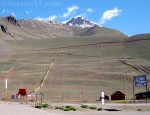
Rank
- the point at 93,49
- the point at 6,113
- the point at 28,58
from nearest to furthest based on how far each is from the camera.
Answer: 1. the point at 6,113
2. the point at 28,58
3. the point at 93,49

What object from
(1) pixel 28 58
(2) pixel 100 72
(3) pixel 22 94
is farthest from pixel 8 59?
(3) pixel 22 94

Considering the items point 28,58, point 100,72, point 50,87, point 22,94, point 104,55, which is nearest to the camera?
point 22,94

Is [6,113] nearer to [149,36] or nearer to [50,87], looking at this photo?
[50,87]

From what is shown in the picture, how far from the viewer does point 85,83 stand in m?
88.9

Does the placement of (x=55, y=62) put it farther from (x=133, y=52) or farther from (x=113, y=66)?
(x=133, y=52)

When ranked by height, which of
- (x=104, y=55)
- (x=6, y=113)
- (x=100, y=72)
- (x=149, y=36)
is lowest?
(x=6, y=113)

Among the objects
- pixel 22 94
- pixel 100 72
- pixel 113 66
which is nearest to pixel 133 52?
pixel 113 66

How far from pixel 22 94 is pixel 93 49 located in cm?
11112

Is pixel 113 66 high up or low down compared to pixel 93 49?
down

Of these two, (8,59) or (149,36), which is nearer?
(8,59)

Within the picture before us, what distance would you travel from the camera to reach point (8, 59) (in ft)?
460

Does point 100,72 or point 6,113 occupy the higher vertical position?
point 100,72

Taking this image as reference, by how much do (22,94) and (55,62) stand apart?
68.1m

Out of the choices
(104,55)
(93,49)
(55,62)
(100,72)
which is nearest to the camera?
(100,72)
